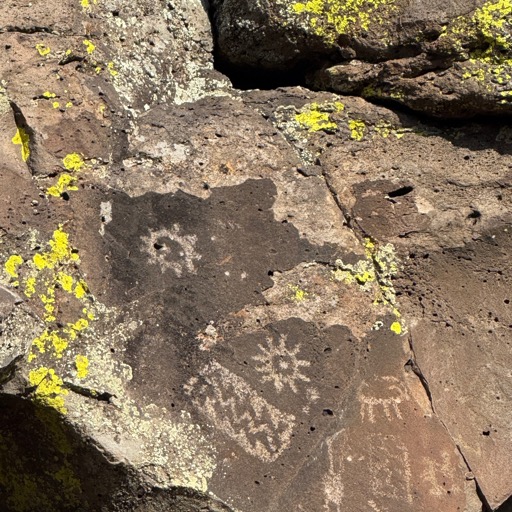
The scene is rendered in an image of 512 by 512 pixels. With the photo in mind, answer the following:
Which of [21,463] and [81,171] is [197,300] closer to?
[81,171]

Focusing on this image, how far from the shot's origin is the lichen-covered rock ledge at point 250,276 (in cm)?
189

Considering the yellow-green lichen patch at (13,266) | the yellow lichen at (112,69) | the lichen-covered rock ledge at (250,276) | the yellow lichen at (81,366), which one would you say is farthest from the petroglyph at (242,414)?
the yellow lichen at (112,69)

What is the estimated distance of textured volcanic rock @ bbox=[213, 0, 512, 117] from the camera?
82.8 inches

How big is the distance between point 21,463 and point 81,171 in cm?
72

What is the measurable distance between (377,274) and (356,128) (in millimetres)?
410

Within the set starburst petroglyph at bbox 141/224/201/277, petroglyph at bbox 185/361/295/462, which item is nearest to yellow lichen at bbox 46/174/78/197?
starburst petroglyph at bbox 141/224/201/277

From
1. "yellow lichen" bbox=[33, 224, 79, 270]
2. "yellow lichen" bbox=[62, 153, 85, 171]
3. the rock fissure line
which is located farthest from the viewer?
the rock fissure line

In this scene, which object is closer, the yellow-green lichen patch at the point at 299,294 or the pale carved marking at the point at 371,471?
the pale carved marking at the point at 371,471

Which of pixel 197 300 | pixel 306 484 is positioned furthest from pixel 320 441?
pixel 197 300

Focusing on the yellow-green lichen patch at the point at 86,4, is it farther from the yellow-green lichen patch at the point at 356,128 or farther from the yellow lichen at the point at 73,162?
the yellow-green lichen patch at the point at 356,128

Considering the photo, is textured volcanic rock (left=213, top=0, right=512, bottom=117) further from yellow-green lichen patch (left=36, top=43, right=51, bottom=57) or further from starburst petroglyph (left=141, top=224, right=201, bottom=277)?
starburst petroglyph (left=141, top=224, right=201, bottom=277)

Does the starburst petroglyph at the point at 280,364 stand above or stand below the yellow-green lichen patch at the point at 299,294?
below

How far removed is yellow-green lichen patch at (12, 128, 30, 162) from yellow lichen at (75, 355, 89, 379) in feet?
1.71

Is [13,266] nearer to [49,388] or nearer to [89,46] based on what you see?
[49,388]
